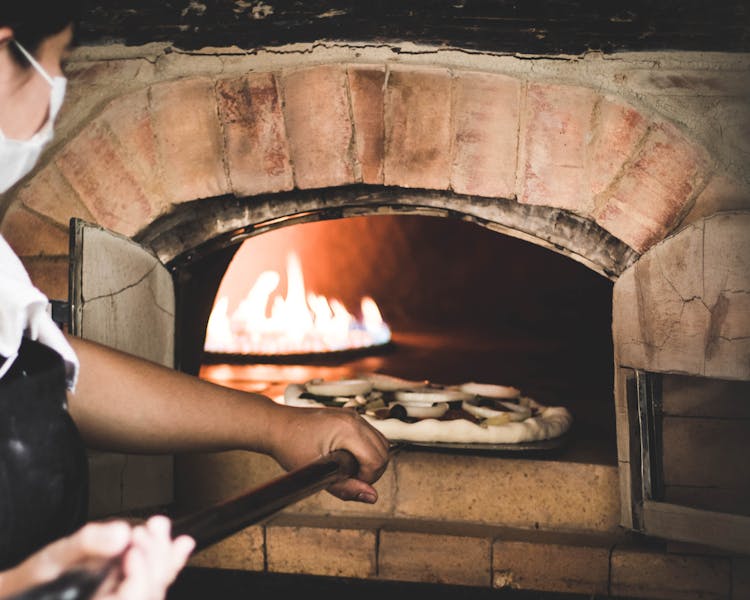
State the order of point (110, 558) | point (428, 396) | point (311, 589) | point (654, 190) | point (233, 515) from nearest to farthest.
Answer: point (110, 558), point (233, 515), point (654, 190), point (311, 589), point (428, 396)

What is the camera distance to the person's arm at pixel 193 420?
1184 mm

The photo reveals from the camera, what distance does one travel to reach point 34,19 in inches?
39.3

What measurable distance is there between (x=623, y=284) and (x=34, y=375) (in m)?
1.32

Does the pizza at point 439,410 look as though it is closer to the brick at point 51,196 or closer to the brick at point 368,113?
the brick at point 368,113

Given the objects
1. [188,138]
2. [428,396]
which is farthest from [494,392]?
[188,138]

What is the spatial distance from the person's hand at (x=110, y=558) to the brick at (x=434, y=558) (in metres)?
1.52

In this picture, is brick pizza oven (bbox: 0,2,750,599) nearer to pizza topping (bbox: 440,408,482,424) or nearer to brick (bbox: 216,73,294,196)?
brick (bbox: 216,73,294,196)

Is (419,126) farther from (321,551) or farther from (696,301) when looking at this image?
(321,551)

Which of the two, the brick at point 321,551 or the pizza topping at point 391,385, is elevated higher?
the pizza topping at point 391,385

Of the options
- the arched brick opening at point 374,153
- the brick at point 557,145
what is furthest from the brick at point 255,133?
the brick at point 557,145

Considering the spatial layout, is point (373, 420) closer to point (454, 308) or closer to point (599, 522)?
point (599, 522)

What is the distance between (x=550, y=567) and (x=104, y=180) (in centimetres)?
148

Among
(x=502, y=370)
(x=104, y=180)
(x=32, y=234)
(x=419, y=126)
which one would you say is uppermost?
(x=419, y=126)

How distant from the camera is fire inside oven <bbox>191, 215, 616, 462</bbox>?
3.35m
